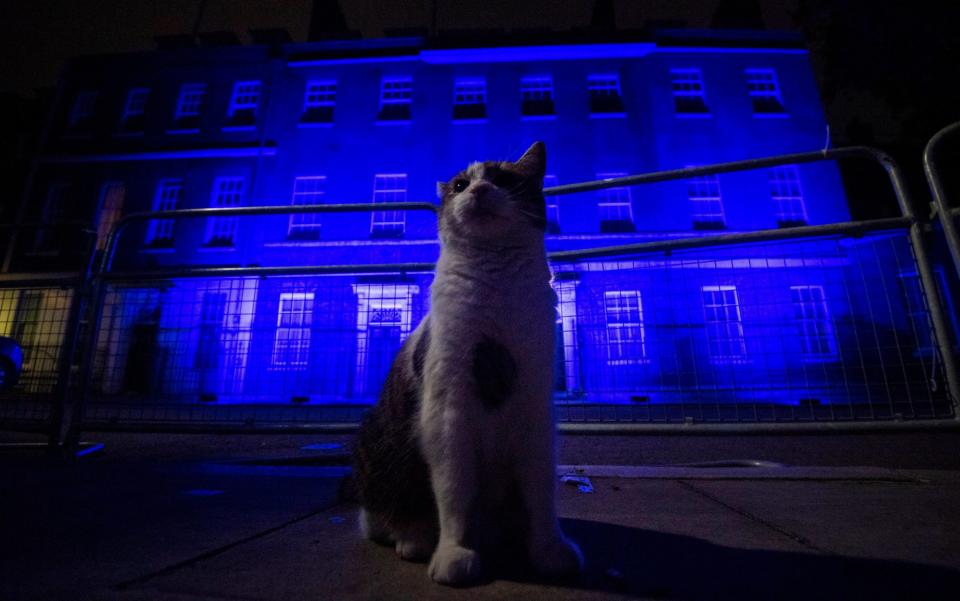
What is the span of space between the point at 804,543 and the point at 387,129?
13595 mm

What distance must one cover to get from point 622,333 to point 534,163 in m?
2.02

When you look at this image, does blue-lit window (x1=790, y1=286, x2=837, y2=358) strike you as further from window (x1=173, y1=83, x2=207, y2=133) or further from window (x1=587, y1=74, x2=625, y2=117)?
window (x1=173, y1=83, x2=207, y2=133)

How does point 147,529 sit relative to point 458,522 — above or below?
below

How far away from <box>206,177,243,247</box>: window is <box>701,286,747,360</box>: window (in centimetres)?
1269

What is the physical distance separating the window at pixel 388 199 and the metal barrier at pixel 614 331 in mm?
7231

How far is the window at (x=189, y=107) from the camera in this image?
1377 cm

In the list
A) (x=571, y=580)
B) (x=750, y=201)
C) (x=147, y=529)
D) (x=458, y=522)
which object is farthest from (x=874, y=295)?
(x=750, y=201)

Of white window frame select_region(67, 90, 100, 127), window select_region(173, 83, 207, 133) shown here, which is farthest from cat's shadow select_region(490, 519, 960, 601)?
white window frame select_region(67, 90, 100, 127)

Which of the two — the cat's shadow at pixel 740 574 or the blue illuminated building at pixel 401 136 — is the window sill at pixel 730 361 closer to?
the cat's shadow at pixel 740 574

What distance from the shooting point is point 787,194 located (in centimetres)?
1150

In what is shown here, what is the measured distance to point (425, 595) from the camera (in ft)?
3.29

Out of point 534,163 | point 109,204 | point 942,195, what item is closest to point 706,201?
point 942,195

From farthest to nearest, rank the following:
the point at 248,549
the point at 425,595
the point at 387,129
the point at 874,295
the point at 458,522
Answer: the point at 387,129, the point at 874,295, the point at 248,549, the point at 458,522, the point at 425,595

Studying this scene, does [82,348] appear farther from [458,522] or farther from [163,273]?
[458,522]
